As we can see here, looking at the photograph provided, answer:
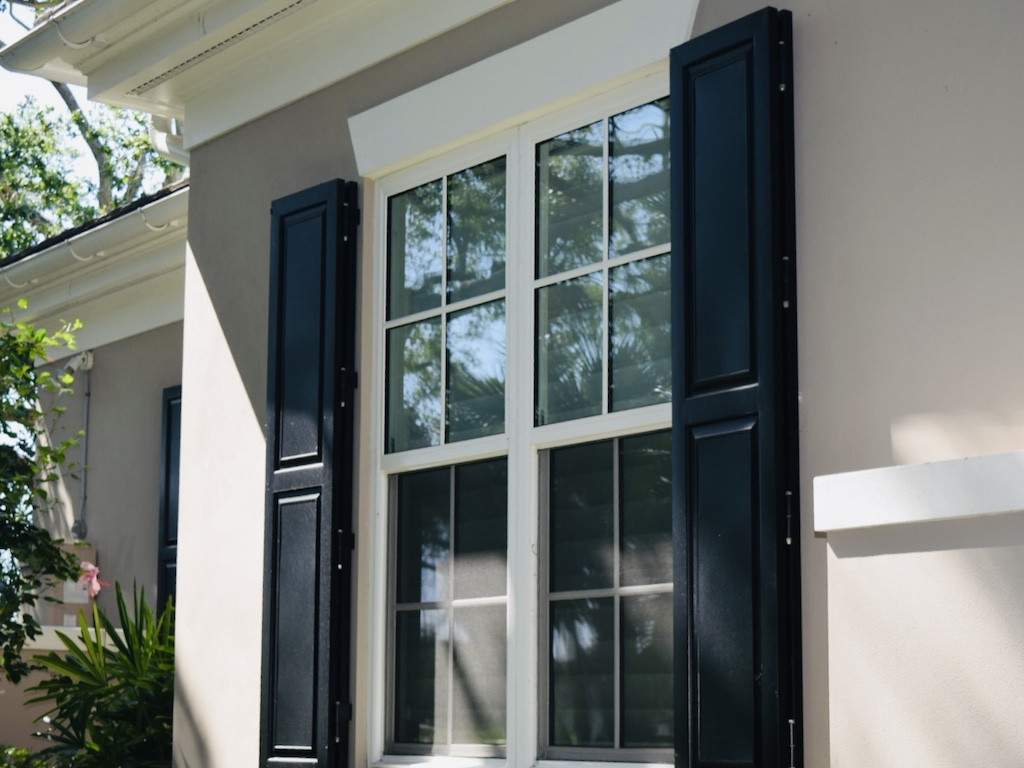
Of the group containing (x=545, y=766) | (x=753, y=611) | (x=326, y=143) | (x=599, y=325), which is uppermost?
(x=326, y=143)

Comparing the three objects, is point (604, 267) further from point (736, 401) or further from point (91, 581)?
point (91, 581)

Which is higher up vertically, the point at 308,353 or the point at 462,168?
the point at 462,168

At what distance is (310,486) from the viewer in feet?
20.0

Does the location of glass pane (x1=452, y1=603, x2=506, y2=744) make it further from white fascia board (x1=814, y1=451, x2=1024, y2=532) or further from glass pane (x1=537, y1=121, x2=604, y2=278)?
white fascia board (x1=814, y1=451, x2=1024, y2=532)

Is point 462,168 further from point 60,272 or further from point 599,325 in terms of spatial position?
point 60,272

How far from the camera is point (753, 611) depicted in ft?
14.2

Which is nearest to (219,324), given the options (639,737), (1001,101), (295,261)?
(295,261)

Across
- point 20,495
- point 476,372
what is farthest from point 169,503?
point 476,372

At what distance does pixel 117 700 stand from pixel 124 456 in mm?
2167

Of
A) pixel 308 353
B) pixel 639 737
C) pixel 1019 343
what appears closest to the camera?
pixel 1019 343

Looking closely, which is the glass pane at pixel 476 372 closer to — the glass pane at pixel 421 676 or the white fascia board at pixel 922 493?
the glass pane at pixel 421 676

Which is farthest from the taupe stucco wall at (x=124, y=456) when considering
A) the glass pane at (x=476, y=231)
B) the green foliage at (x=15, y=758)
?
the glass pane at (x=476, y=231)

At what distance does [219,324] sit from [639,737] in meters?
2.83

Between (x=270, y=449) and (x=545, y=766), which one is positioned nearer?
(x=545, y=766)
